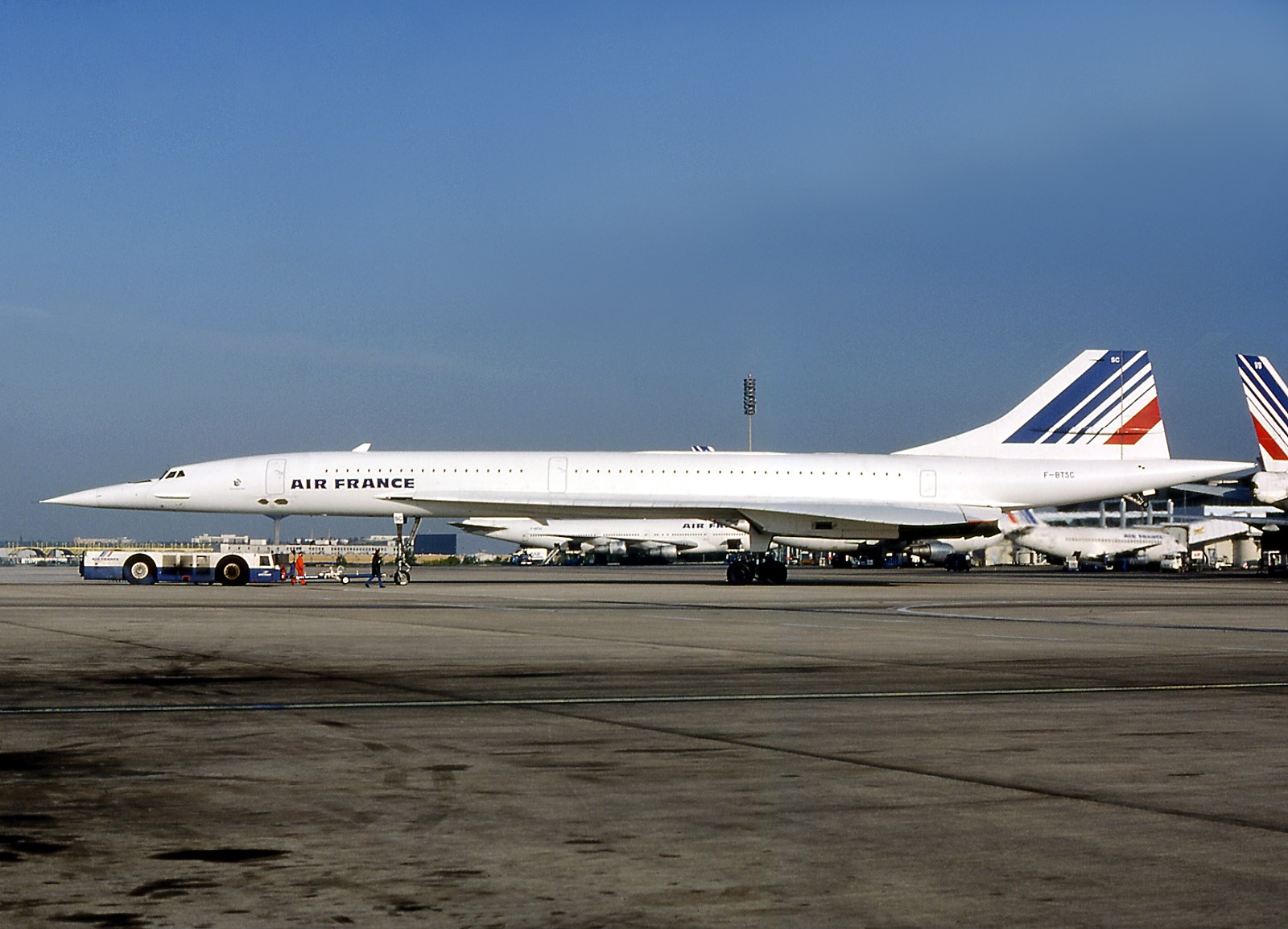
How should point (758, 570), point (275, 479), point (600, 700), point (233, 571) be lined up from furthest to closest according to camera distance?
point (758, 570) → point (275, 479) → point (233, 571) → point (600, 700)

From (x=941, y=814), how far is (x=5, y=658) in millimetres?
11029

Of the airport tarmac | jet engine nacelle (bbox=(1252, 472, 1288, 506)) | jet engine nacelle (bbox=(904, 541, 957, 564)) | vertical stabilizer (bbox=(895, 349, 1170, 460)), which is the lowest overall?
the airport tarmac

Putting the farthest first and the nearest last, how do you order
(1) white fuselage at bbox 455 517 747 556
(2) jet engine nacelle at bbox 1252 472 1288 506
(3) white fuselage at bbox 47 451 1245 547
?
(1) white fuselage at bbox 455 517 747 556
(2) jet engine nacelle at bbox 1252 472 1288 506
(3) white fuselage at bbox 47 451 1245 547

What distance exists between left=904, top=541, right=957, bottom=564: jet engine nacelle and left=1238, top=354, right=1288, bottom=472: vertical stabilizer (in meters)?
37.5

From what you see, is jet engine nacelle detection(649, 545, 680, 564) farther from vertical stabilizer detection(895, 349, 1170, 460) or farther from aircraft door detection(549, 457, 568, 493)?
aircraft door detection(549, 457, 568, 493)

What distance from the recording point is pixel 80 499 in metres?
40.3

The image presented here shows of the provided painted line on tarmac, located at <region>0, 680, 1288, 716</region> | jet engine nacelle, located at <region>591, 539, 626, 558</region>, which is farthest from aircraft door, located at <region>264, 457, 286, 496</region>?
jet engine nacelle, located at <region>591, 539, 626, 558</region>

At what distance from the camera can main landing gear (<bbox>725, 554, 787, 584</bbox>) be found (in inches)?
1574

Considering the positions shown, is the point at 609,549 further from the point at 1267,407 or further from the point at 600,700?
the point at 600,700

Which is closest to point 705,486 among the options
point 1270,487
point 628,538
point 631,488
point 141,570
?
point 631,488

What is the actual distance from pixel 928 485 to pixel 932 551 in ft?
137

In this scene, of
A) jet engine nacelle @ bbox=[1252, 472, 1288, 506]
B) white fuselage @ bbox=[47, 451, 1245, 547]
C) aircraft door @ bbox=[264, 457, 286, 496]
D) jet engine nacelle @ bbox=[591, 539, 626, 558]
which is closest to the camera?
white fuselage @ bbox=[47, 451, 1245, 547]

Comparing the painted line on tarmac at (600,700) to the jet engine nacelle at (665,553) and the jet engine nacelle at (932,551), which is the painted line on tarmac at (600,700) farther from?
the jet engine nacelle at (665,553)

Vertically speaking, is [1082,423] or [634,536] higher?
[1082,423]
